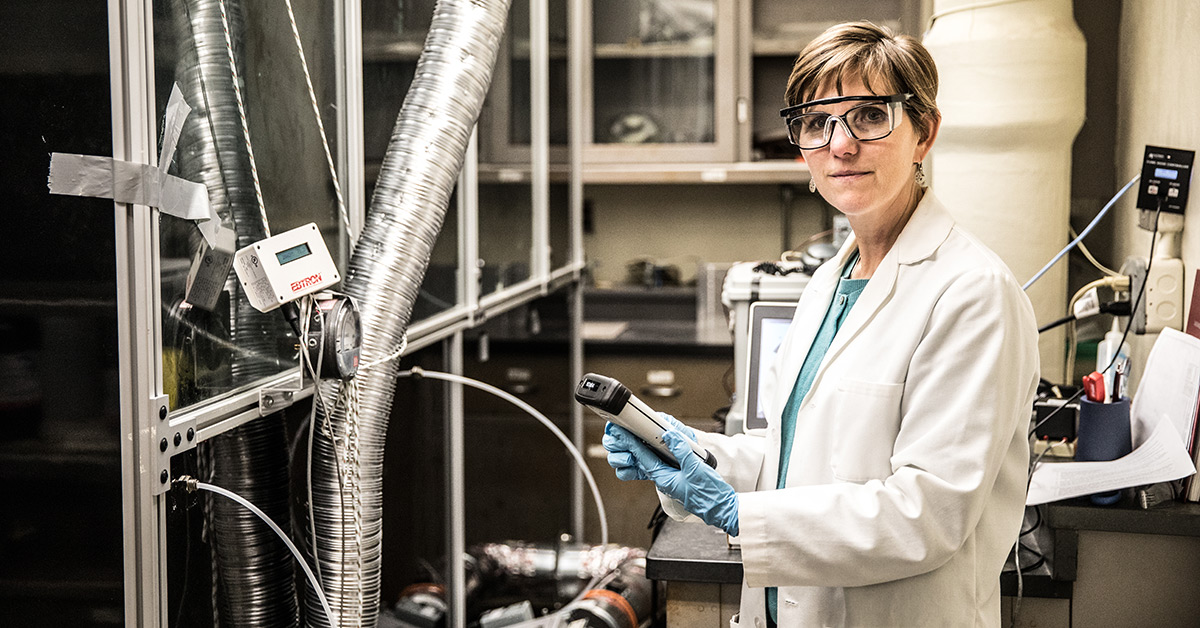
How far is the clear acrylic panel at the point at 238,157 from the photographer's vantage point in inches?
42.3

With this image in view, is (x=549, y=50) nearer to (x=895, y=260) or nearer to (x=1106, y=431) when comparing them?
(x=1106, y=431)

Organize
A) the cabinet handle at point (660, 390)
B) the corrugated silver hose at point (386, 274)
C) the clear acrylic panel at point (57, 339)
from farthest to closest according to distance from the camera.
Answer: the cabinet handle at point (660, 390), the corrugated silver hose at point (386, 274), the clear acrylic panel at point (57, 339)

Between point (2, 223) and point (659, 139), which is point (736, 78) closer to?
point (659, 139)

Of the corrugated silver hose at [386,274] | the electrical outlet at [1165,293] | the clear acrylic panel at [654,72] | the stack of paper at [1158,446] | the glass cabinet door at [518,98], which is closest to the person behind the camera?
the corrugated silver hose at [386,274]

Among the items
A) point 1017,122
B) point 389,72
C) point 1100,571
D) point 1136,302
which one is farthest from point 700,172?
point 1100,571

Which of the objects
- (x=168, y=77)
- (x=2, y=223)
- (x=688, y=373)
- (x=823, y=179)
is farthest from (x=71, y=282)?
(x=688, y=373)

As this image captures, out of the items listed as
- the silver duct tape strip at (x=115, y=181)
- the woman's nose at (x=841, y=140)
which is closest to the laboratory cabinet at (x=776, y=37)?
the woman's nose at (x=841, y=140)

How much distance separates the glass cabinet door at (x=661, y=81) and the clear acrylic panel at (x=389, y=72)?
1.79 meters

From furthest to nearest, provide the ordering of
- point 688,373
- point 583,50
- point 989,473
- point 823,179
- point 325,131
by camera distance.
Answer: point 583,50, point 688,373, point 325,131, point 823,179, point 989,473

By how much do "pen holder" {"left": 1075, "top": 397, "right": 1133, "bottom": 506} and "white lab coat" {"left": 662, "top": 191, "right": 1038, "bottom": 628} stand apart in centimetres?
61

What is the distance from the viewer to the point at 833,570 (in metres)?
0.99

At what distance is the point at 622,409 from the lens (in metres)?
1.05

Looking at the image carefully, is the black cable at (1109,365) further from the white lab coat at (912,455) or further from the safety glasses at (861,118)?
the safety glasses at (861,118)

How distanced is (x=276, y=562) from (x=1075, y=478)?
1.18 meters
